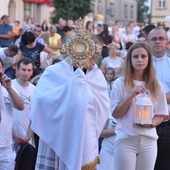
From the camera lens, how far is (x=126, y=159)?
5.43 meters

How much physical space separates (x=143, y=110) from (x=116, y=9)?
82.0 m

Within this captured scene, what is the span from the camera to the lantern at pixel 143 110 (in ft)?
17.5

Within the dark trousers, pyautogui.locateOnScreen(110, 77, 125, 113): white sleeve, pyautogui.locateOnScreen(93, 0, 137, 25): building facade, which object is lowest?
the dark trousers

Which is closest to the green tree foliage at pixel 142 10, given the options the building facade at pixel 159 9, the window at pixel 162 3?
the window at pixel 162 3

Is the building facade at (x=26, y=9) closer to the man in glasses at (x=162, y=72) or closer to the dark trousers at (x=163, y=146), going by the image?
the man in glasses at (x=162, y=72)

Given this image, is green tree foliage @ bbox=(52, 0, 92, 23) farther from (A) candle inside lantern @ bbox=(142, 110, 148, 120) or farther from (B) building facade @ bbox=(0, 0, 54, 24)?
(A) candle inside lantern @ bbox=(142, 110, 148, 120)

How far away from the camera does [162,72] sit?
6258 mm

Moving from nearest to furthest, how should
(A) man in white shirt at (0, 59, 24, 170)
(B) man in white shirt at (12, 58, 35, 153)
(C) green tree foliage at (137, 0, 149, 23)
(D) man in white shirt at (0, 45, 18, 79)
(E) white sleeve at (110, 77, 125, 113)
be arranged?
1. (E) white sleeve at (110, 77, 125, 113)
2. (A) man in white shirt at (0, 59, 24, 170)
3. (B) man in white shirt at (12, 58, 35, 153)
4. (D) man in white shirt at (0, 45, 18, 79)
5. (C) green tree foliage at (137, 0, 149, 23)

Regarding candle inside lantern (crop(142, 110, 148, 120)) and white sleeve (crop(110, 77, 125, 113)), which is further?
white sleeve (crop(110, 77, 125, 113))

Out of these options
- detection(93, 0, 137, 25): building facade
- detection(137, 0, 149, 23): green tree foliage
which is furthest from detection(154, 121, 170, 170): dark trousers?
detection(137, 0, 149, 23): green tree foliage

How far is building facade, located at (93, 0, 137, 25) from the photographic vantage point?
261ft

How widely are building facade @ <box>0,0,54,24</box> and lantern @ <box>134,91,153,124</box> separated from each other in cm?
3272

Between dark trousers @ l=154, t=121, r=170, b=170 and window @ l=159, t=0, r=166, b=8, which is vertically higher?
window @ l=159, t=0, r=166, b=8

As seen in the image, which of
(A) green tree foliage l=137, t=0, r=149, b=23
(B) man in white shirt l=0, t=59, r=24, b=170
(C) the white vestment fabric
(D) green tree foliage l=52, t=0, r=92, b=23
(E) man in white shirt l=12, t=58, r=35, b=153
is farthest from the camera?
(A) green tree foliage l=137, t=0, r=149, b=23
